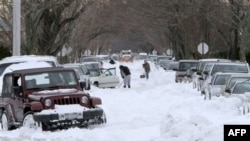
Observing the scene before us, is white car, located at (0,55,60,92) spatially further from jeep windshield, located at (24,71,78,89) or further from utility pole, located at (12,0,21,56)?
utility pole, located at (12,0,21,56)

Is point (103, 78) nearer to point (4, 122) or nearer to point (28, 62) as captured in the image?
point (28, 62)

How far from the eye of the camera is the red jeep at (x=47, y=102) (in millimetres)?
14156

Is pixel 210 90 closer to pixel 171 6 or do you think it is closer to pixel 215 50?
pixel 171 6

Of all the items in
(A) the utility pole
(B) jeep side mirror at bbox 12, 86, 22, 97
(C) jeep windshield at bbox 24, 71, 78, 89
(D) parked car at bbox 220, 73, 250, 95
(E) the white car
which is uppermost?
(A) the utility pole

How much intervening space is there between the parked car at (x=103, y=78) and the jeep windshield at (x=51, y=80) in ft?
67.7

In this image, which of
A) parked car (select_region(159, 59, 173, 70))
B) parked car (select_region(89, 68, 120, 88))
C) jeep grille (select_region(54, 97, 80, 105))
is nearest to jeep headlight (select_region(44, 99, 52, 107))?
jeep grille (select_region(54, 97, 80, 105))

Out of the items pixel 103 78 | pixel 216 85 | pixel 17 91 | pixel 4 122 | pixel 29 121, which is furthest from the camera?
pixel 103 78

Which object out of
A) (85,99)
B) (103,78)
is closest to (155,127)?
A: (85,99)

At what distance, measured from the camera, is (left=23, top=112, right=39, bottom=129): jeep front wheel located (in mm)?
14115

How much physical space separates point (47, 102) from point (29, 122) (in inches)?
23.3

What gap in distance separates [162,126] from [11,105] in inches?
181

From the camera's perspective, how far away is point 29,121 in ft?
46.6

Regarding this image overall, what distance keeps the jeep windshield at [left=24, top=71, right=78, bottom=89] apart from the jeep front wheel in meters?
1.16

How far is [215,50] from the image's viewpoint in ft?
204
